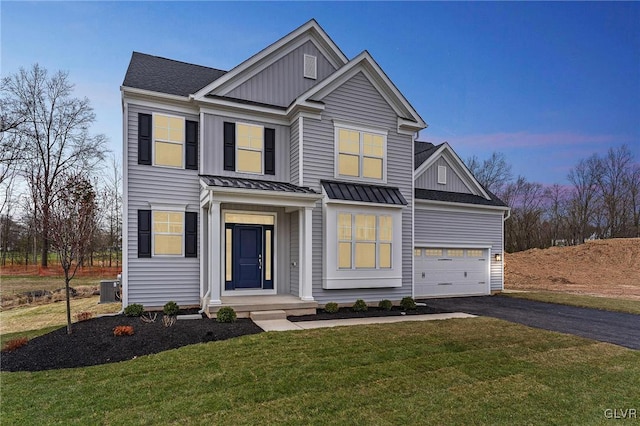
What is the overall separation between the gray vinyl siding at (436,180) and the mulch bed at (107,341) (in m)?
8.23

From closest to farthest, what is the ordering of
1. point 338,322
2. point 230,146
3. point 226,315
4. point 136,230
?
1. point 226,315
2. point 338,322
3. point 136,230
4. point 230,146

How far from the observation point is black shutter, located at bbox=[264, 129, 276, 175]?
11.0 metres

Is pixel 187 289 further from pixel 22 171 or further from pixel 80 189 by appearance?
pixel 22 171

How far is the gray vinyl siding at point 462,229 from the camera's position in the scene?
13.8 meters

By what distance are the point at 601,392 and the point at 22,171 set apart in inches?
1065

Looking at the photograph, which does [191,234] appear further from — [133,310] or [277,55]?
[277,55]

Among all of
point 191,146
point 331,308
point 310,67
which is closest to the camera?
Answer: point 331,308

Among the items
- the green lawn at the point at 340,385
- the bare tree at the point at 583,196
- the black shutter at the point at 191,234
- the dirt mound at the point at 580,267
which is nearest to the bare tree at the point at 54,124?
the black shutter at the point at 191,234

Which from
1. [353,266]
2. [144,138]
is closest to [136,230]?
[144,138]

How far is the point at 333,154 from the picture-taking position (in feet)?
36.2

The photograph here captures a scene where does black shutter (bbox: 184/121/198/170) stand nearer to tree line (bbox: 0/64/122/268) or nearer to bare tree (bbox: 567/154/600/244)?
tree line (bbox: 0/64/122/268)

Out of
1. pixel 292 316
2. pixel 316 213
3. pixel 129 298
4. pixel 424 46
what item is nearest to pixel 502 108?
pixel 424 46

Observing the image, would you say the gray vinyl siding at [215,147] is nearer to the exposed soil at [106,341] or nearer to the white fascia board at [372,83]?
the white fascia board at [372,83]

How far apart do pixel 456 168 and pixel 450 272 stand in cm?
444
